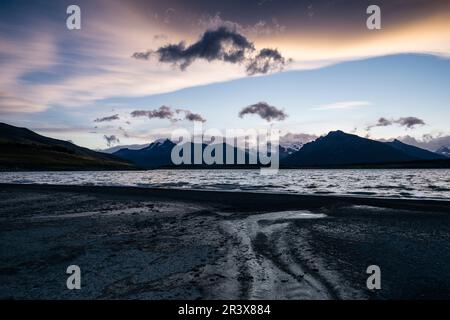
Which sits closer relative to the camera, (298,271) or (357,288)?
(357,288)

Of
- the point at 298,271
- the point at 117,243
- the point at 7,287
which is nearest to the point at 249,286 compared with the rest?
the point at 298,271

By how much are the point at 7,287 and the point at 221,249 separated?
7.59 meters

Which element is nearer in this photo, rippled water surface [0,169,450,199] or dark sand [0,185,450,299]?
dark sand [0,185,450,299]

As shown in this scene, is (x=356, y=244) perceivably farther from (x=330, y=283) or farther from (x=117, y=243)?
(x=117, y=243)

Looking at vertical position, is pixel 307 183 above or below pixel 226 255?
below

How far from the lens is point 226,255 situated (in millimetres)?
13211

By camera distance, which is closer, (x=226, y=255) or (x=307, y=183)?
(x=226, y=255)

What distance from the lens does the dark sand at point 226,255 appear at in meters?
9.41

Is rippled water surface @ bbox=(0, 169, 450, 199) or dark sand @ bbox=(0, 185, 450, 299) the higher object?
dark sand @ bbox=(0, 185, 450, 299)

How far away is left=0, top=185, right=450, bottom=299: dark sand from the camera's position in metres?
9.41

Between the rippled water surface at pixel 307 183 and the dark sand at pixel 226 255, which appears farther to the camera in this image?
the rippled water surface at pixel 307 183

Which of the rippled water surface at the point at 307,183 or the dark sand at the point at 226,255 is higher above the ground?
the dark sand at the point at 226,255

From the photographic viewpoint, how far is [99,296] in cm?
902
